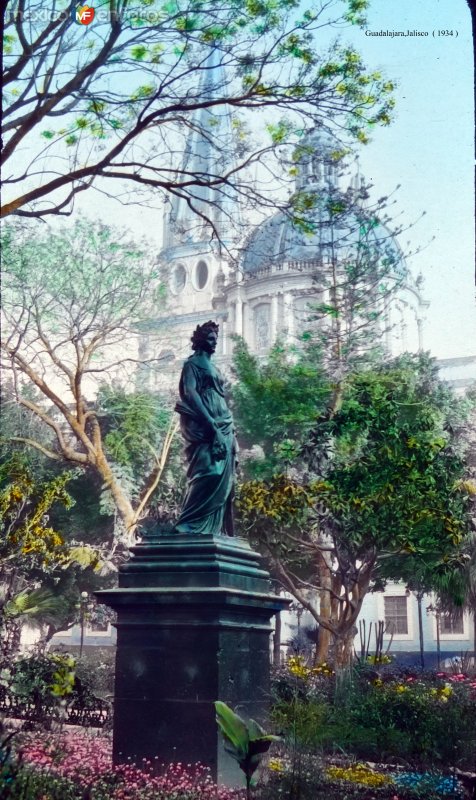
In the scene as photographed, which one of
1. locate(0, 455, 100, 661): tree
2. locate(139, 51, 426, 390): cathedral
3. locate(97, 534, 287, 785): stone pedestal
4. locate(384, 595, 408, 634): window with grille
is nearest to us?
locate(97, 534, 287, 785): stone pedestal

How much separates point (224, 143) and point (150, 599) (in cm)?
634

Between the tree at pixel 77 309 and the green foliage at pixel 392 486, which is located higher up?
the tree at pixel 77 309

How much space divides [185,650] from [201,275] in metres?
48.7

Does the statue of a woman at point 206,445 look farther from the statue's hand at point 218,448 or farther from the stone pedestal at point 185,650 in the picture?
the stone pedestal at point 185,650

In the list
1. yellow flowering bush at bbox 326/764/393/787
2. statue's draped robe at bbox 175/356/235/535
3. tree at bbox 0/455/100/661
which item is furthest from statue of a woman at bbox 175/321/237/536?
tree at bbox 0/455/100/661

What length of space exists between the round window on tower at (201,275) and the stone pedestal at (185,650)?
155ft

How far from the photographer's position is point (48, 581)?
86.4 ft

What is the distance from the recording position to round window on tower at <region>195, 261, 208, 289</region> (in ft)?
179

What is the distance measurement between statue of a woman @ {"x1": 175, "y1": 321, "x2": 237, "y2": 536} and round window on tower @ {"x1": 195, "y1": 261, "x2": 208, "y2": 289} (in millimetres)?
46228

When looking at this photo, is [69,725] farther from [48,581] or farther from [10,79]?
[48,581]

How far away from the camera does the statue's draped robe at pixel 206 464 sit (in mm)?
8391

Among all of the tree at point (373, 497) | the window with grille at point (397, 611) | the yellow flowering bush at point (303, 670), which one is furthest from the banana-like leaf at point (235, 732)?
the window with grille at point (397, 611)

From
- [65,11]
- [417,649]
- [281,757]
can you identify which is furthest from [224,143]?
[417,649]

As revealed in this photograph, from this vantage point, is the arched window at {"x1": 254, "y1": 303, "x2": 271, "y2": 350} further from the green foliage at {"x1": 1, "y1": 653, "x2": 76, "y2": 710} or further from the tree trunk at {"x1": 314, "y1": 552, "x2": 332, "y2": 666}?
the green foliage at {"x1": 1, "y1": 653, "x2": 76, "y2": 710}
